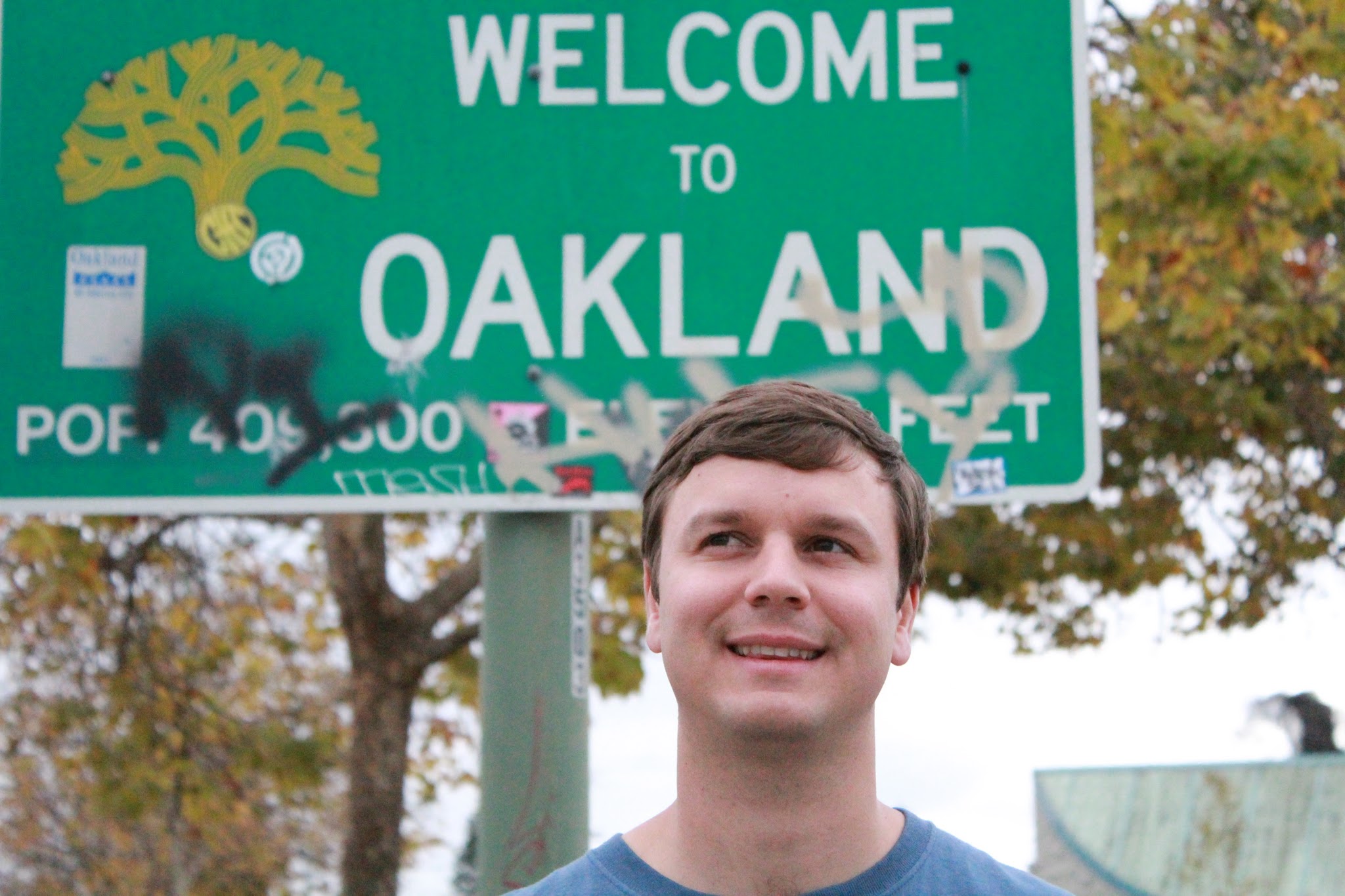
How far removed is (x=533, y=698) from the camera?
2959mm

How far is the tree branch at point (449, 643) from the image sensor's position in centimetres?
777

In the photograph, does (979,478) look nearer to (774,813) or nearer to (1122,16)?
(774,813)

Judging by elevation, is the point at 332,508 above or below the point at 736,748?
above

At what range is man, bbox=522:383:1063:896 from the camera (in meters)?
1.59

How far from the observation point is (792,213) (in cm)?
308

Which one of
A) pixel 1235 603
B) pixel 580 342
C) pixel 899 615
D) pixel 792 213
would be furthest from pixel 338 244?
pixel 1235 603

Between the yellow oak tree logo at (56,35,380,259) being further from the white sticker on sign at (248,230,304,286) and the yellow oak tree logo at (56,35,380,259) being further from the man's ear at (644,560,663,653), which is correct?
the man's ear at (644,560,663,653)

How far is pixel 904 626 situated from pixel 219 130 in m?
1.99

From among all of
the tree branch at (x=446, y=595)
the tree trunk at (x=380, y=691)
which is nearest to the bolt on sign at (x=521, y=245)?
the tree trunk at (x=380, y=691)

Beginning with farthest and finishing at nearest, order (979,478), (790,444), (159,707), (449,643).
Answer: (449,643) < (159,707) < (979,478) < (790,444)

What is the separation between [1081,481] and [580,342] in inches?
37.5

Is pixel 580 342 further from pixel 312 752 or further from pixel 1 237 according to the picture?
pixel 312 752

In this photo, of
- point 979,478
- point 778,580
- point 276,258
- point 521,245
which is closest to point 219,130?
point 276,258

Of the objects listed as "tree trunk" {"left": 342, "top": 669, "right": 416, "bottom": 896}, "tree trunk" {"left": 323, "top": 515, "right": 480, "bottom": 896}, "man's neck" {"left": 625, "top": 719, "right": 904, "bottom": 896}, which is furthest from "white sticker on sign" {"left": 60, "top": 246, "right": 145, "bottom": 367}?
"tree trunk" {"left": 342, "top": 669, "right": 416, "bottom": 896}
